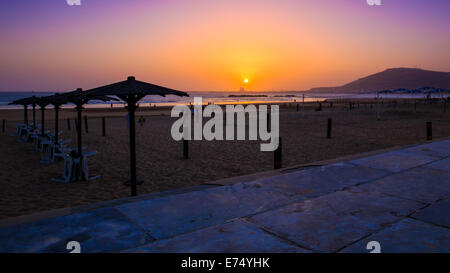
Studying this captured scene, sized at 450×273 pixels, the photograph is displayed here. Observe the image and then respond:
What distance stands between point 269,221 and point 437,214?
197 cm

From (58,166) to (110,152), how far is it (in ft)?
8.79

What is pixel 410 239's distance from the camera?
111 inches

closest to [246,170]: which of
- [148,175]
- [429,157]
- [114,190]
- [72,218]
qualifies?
[148,175]

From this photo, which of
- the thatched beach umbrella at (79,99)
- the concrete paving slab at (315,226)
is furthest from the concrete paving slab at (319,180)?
the thatched beach umbrella at (79,99)

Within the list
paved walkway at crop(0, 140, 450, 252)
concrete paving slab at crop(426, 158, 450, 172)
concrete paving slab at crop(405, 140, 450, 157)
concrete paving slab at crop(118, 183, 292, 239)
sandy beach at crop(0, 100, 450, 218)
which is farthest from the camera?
concrete paving slab at crop(405, 140, 450, 157)

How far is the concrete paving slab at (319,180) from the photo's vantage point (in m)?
4.45

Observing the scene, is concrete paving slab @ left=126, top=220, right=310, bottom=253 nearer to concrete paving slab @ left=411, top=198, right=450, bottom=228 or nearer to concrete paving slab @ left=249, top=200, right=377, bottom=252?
concrete paving slab @ left=249, top=200, right=377, bottom=252

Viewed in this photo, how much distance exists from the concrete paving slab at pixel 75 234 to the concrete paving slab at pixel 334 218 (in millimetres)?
1341

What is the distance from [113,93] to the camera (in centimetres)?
584

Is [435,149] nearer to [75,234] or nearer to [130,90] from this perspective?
[130,90]

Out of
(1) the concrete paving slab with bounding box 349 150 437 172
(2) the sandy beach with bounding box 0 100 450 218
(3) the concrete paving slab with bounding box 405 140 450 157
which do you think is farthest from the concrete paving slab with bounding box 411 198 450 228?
(2) the sandy beach with bounding box 0 100 450 218

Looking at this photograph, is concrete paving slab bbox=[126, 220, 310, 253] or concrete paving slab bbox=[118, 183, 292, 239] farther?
concrete paving slab bbox=[118, 183, 292, 239]

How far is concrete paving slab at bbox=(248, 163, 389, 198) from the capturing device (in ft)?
14.6
